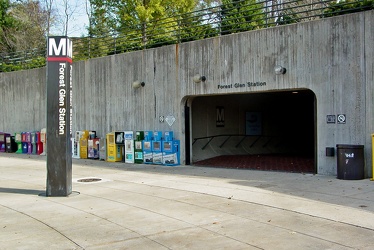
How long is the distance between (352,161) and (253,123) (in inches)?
397

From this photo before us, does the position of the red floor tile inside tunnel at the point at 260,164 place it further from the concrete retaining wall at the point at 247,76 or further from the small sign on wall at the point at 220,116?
the small sign on wall at the point at 220,116

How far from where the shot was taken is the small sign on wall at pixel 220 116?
19875 millimetres

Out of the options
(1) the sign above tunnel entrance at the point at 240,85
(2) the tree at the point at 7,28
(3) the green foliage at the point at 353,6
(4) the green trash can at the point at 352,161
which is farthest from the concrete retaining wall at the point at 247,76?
(2) the tree at the point at 7,28

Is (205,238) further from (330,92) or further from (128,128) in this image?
(128,128)

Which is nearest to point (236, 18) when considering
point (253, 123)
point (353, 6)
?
point (353, 6)

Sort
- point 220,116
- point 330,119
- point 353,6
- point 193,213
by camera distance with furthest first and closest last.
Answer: point 220,116 < point 353,6 < point 330,119 < point 193,213

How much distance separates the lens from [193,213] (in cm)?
815

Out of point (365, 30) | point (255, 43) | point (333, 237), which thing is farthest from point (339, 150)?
point (333, 237)

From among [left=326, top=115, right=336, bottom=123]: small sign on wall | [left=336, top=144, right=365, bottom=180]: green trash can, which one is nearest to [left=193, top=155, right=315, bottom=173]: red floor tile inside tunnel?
[left=326, top=115, right=336, bottom=123]: small sign on wall

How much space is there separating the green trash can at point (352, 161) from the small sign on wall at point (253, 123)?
31.6 feet

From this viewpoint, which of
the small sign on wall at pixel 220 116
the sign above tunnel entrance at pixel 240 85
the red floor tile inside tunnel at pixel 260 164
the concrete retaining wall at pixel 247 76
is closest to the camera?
the concrete retaining wall at pixel 247 76

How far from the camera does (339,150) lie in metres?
11.8

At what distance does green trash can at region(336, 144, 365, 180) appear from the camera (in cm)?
1170

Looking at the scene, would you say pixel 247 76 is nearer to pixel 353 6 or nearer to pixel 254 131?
Result: pixel 353 6
